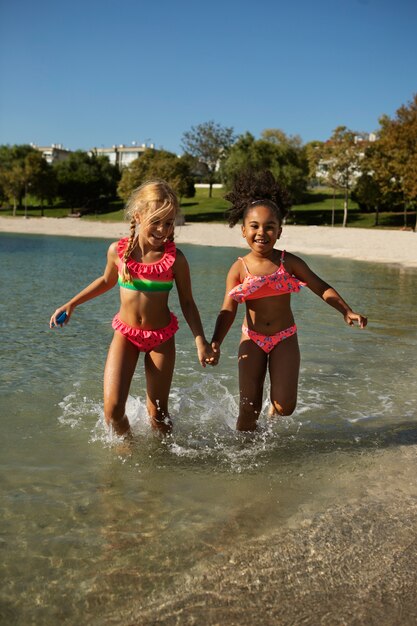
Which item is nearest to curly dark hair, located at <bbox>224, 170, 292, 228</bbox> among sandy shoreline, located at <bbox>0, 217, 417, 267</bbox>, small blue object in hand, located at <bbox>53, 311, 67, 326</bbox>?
small blue object in hand, located at <bbox>53, 311, 67, 326</bbox>

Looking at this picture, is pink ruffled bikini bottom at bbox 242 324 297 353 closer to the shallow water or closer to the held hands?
the held hands

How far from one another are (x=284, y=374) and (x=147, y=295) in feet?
4.14

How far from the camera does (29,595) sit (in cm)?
294

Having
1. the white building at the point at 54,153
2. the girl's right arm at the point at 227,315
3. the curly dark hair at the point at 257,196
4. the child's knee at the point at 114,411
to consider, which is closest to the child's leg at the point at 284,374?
the girl's right arm at the point at 227,315

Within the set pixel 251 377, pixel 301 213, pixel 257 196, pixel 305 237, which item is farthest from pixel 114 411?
pixel 301 213

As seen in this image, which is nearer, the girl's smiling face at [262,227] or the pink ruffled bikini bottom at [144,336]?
the pink ruffled bikini bottom at [144,336]

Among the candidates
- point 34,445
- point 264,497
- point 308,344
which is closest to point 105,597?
point 264,497

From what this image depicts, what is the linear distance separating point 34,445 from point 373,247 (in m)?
30.6

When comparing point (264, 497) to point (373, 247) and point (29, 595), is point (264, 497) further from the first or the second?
point (373, 247)

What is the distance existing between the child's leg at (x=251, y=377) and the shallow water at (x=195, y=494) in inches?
10.2

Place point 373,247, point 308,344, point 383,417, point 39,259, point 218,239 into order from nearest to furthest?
Answer: point 383,417 < point 308,344 < point 39,259 < point 373,247 < point 218,239

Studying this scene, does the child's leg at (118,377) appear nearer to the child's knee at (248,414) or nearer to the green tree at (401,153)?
the child's knee at (248,414)

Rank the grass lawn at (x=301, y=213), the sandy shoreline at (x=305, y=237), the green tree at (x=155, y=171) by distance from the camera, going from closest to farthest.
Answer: the sandy shoreline at (x=305, y=237) → the grass lawn at (x=301, y=213) → the green tree at (x=155, y=171)

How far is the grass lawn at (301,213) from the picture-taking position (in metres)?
52.0
